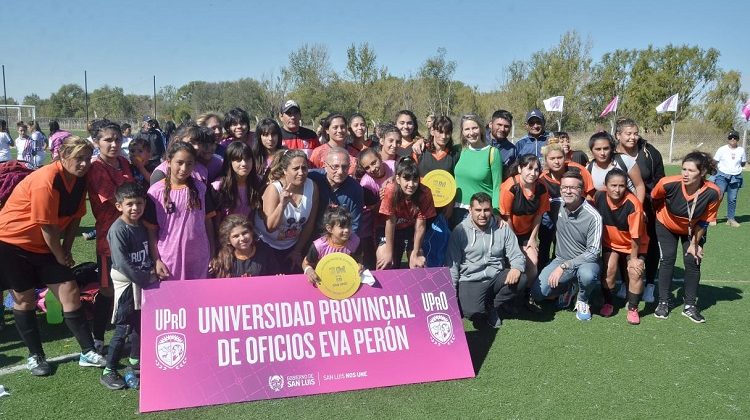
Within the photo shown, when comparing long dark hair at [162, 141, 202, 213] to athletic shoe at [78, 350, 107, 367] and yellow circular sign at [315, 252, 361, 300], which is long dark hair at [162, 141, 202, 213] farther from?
athletic shoe at [78, 350, 107, 367]

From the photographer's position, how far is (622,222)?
527cm

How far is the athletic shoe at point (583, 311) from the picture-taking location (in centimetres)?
527

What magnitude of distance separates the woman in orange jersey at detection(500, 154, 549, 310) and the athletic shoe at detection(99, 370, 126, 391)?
366 cm

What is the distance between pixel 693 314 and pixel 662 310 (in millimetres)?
273

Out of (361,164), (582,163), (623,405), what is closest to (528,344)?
(623,405)

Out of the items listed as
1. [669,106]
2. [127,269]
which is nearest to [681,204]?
[127,269]

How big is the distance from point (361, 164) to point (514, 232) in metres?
1.71

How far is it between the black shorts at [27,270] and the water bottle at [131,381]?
0.88m

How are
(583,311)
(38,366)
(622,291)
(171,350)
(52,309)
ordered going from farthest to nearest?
1. (622,291)
2. (583,311)
3. (52,309)
4. (38,366)
5. (171,350)

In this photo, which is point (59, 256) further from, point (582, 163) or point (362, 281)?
point (582, 163)

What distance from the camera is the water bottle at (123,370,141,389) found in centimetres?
380

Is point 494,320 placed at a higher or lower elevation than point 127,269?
lower

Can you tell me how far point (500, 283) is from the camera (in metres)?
5.04

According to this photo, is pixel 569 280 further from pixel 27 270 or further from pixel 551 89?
pixel 551 89
